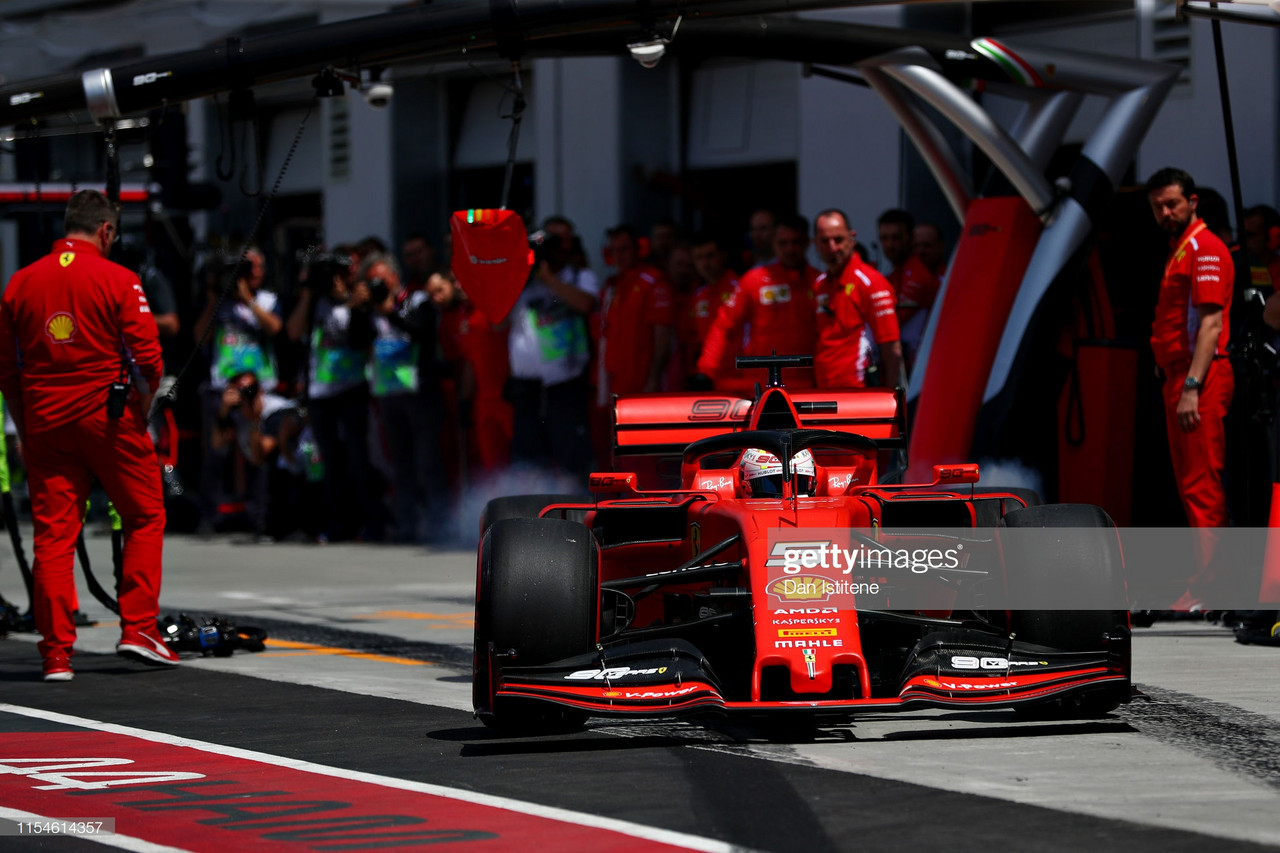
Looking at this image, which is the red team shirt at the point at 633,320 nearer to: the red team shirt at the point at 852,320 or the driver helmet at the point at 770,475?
the red team shirt at the point at 852,320

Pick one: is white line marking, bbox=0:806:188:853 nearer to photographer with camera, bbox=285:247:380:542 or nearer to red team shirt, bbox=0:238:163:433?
red team shirt, bbox=0:238:163:433

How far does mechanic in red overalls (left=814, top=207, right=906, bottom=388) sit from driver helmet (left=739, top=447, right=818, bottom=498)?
3543 mm

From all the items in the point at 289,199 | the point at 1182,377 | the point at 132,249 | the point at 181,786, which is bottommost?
the point at 181,786

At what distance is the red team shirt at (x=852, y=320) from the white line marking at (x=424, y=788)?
4930mm

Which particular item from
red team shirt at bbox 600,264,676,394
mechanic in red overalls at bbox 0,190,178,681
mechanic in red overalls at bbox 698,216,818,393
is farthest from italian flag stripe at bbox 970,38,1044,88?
mechanic in red overalls at bbox 0,190,178,681

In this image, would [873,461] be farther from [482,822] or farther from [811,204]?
[811,204]

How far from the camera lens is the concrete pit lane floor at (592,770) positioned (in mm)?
5273

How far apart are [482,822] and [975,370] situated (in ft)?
20.3

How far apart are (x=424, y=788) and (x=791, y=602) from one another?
1349 mm

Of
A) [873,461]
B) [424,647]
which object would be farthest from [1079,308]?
[424,647]

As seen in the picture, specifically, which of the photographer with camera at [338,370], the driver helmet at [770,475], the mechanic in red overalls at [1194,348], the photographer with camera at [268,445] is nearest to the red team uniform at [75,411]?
the driver helmet at [770,475]

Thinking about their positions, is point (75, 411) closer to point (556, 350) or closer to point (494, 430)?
point (556, 350)

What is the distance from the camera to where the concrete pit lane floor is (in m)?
5.27

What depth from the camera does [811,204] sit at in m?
15.6
